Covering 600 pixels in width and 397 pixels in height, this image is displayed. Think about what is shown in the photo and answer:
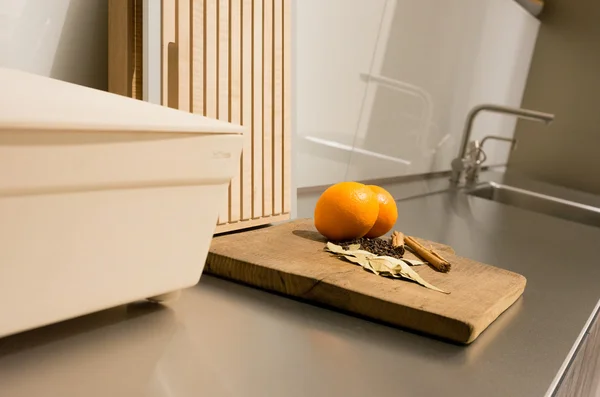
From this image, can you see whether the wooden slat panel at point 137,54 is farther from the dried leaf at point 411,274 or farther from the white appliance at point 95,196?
the dried leaf at point 411,274

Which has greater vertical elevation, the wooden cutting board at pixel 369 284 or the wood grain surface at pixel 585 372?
the wooden cutting board at pixel 369 284

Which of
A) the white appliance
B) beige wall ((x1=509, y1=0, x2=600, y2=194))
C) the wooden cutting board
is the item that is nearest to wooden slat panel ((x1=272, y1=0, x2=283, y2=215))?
the wooden cutting board

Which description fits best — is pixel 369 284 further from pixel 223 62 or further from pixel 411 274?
pixel 223 62

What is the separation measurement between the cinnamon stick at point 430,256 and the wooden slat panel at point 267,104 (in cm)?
21

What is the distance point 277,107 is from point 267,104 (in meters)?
0.02

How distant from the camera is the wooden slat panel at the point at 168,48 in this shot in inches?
28.7

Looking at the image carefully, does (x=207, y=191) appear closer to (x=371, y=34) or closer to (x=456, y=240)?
(x=456, y=240)

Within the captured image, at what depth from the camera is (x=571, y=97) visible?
8.18 feet

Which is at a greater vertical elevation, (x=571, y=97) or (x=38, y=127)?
(x=571, y=97)

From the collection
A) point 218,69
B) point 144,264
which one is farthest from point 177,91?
point 144,264

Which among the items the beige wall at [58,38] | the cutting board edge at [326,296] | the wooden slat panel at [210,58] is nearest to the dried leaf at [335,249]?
the cutting board edge at [326,296]

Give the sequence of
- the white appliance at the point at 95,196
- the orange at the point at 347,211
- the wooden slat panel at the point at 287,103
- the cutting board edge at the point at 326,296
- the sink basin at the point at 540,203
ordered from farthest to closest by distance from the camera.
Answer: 1. the sink basin at the point at 540,203
2. the wooden slat panel at the point at 287,103
3. the orange at the point at 347,211
4. the cutting board edge at the point at 326,296
5. the white appliance at the point at 95,196

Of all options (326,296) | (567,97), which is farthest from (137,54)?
(567,97)

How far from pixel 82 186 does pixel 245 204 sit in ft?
1.40
